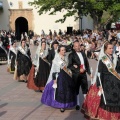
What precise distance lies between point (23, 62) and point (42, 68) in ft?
7.19

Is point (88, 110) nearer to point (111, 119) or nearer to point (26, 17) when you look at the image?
point (111, 119)

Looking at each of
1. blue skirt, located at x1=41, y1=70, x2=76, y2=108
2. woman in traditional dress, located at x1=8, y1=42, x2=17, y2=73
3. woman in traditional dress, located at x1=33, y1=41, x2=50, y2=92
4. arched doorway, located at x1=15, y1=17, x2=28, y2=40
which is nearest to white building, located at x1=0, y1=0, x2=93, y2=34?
arched doorway, located at x1=15, y1=17, x2=28, y2=40

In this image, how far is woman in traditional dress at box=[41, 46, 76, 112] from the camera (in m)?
7.06

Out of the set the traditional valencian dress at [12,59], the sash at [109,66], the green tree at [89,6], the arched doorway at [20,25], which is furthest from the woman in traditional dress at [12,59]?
the arched doorway at [20,25]

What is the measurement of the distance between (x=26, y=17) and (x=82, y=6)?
12688 mm

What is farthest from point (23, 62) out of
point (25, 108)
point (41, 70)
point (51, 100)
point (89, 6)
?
point (89, 6)

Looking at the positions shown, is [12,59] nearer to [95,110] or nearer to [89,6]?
[95,110]

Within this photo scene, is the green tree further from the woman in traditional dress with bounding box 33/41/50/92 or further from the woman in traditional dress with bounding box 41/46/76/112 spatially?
the woman in traditional dress with bounding box 41/46/76/112

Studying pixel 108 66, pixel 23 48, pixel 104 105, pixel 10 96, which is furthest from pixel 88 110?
pixel 23 48

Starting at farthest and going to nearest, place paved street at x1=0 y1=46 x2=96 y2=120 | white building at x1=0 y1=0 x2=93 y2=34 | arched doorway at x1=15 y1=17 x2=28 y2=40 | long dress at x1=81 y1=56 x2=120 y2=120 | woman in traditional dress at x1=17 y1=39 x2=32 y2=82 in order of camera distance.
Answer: arched doorway at x1=15 y1=17 x2=28 y2=40 < white building at x1=0 y1=0 x2=93 y2=34 < woman in traditional dress at x1=17 y1=39 x2=32 y2=82 < paved street at x1=0 y1=46 x2=96 y2=120 < long dress at x1=81 y1=56 x2=120 y2=120

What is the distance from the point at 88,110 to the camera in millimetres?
6352

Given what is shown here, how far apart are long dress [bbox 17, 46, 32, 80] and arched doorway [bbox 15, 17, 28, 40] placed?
2746 centimetres

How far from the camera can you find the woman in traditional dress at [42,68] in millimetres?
9278

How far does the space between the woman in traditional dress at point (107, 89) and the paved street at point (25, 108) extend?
741mm
